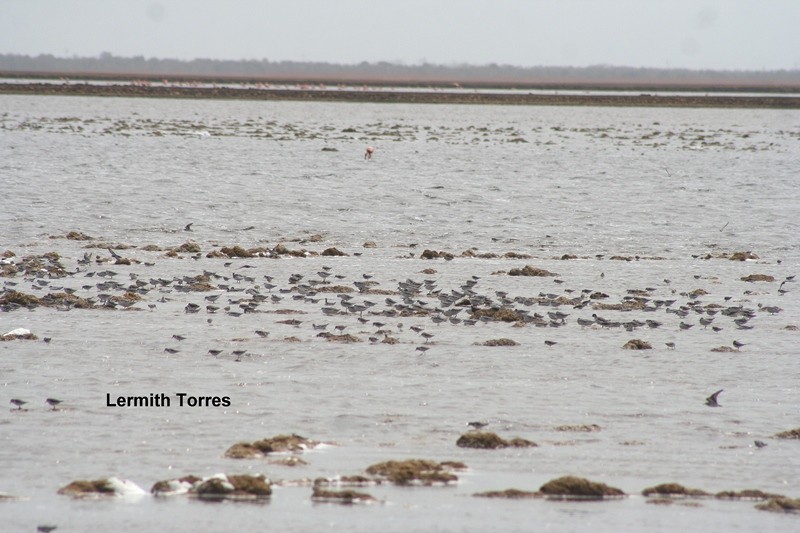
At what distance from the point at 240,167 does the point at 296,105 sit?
6341 centimetres

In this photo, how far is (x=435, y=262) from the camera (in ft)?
66.5

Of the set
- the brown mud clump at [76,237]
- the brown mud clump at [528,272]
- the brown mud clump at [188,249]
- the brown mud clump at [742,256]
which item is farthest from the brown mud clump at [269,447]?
the brown mud clump at [742,256]

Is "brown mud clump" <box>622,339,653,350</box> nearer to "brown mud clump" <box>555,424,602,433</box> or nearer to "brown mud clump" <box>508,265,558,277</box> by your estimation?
"brown mud clump" <box>555,424,602,433</box>

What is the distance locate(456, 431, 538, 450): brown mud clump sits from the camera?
9.03m

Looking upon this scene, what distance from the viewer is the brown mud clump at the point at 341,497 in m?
7.60

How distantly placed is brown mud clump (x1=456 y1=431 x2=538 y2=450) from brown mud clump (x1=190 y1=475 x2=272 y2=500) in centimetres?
202

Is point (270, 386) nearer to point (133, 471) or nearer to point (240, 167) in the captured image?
point (133, 471)

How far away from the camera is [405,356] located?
1254 centimetres

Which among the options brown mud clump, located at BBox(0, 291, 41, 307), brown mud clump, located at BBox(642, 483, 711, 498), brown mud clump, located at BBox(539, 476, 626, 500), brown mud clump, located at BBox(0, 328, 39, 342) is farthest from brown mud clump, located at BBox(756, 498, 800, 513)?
brown mud clump, located at BBox(0, 291, 41, 307)

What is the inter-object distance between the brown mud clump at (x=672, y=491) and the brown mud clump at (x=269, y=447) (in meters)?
2.79

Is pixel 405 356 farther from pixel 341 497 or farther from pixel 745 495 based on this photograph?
pixel 745 495

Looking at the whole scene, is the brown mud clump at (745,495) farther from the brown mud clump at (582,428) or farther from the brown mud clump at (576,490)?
the brown mud clump at (582,428)

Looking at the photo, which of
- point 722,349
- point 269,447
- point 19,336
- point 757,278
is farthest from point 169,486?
point 757,278

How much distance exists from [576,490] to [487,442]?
1314 mm
